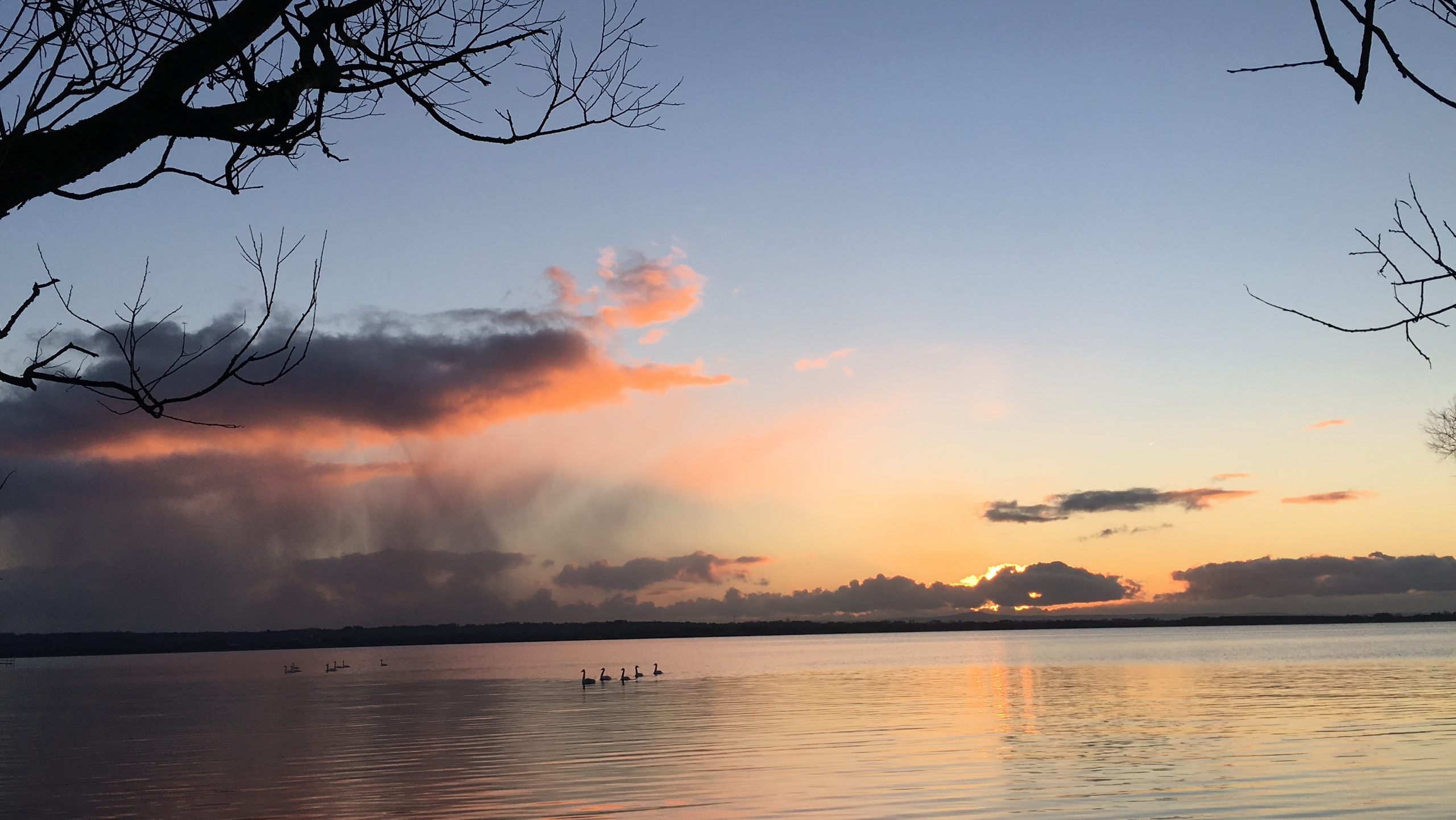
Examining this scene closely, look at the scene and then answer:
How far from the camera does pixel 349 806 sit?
2184 cm

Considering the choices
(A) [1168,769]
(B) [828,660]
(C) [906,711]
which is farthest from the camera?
(B) [828,660]

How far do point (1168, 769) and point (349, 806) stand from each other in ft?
54.4

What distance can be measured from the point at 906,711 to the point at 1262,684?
20.1 m

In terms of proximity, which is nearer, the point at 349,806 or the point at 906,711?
the point at 349,806

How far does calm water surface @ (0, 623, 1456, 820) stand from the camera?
2041 cm

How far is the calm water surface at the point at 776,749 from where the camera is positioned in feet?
66.9

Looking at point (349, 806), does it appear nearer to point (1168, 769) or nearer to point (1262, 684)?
point (1168, 769)

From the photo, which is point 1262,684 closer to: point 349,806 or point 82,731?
point 349,806

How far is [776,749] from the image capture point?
28844 millimetres

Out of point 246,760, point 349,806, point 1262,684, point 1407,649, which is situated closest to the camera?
point 349,806

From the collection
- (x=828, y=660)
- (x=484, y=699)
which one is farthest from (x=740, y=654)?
(x=484, y=699)

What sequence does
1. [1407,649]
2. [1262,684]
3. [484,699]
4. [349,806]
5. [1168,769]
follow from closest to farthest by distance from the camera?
[349,806] < [1168,769] < [1262,684] < [484,699] < [1407,649]

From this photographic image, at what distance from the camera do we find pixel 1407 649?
308 ft

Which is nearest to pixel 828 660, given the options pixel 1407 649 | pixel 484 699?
pixel 1407 649
